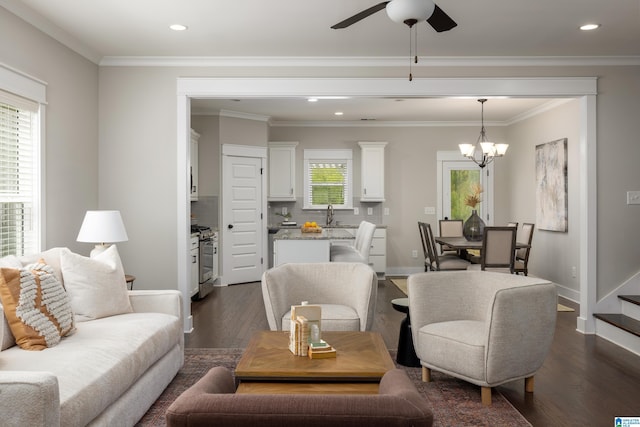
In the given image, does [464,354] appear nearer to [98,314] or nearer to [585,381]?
[585,381]

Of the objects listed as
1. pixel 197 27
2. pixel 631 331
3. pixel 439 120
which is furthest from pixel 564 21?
pixel 439 120

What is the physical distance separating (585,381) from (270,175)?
611 cm

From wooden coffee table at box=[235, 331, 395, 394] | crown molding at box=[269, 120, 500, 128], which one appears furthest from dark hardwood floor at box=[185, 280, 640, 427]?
crown molding at box=[269, 120, 500, 128]

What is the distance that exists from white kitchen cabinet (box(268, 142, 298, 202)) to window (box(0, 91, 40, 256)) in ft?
16.3

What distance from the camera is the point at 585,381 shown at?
3635 millimetres

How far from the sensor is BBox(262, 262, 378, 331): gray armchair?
3.74m

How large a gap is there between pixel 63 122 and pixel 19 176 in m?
0.73

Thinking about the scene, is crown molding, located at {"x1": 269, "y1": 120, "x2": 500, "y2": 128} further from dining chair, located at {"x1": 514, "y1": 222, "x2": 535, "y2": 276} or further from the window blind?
dining chair, located at {"x1": 514, "y1": 222, "x2": 535, "y2": 276}

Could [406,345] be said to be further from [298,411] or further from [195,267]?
[195,267]

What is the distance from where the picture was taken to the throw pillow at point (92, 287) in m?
3.28

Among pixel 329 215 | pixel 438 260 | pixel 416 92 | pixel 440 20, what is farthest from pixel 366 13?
pixel 329 215

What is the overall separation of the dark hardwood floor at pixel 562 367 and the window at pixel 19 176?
1.62 meters

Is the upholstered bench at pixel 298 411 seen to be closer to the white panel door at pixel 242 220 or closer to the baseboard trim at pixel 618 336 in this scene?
the baseboard trim at pixel 618 336

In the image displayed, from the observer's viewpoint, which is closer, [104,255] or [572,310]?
[104,255]
